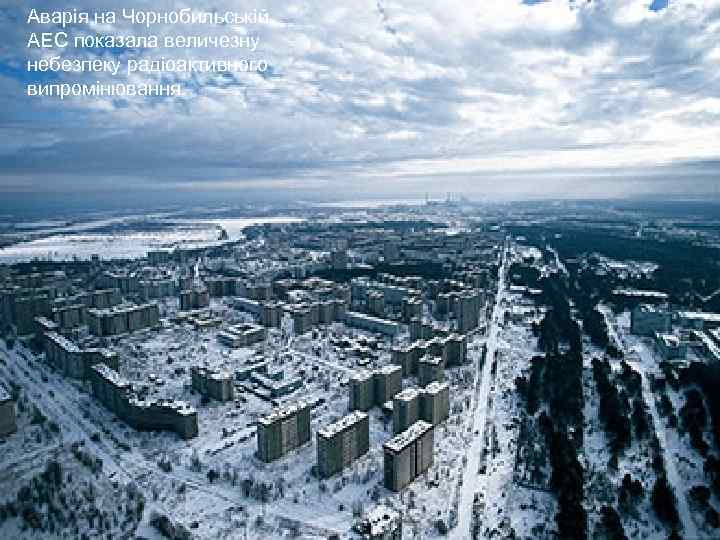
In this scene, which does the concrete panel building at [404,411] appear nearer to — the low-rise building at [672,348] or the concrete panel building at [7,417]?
the concrete panel building at [7,417]

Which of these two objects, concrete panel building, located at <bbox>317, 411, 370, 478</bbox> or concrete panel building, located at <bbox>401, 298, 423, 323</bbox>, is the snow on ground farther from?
concrete panel building, located at <bbox>401, 298, 423, 323</bbox>

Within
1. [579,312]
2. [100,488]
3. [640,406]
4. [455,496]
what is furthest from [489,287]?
[100,488]

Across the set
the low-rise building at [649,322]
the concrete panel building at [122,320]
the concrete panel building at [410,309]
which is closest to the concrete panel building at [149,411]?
the concrete panel building at [122,320]

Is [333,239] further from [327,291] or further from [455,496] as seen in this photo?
[455,496]

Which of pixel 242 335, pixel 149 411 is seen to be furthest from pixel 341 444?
pixel 242 335

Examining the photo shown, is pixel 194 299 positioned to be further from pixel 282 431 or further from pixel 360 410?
pixel 282 431

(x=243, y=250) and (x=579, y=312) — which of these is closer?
(x=579, y=312)

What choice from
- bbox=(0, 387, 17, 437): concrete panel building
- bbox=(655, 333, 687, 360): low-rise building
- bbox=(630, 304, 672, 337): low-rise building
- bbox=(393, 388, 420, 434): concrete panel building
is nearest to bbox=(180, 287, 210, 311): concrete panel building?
bbox=(0, 387, 17, 437): concrete panel building
